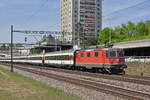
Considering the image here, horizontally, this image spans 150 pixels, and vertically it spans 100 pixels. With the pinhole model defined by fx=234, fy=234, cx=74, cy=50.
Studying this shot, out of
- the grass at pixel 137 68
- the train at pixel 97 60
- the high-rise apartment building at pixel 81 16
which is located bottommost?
the grass at pixel 137 68

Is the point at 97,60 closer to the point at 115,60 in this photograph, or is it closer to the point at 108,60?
the point at 108,60

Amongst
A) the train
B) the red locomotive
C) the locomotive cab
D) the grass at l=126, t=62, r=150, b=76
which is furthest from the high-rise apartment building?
the locomotive cab

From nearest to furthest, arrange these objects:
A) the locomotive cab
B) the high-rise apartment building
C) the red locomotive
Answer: the locomotive cab → the red locomotive → the high-rise apartment building

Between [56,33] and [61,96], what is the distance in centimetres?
4453

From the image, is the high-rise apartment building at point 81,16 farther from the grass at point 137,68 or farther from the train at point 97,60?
the train at point 97,60

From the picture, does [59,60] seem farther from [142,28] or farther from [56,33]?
[142,28]

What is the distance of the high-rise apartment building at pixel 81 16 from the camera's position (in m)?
122

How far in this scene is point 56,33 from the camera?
57031 mm

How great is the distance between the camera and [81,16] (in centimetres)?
13262

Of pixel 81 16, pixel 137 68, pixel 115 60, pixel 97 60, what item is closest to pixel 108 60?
pixel 115 60

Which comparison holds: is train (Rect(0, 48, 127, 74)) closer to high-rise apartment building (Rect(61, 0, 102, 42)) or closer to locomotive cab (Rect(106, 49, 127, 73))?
locomotive cab (Rect(106, 49, 127, 73))

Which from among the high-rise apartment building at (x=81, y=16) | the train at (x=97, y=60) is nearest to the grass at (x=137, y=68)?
the train at (x=97, y=60)

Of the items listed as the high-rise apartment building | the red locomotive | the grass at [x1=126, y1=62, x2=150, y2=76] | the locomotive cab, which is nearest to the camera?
the locomotive cab

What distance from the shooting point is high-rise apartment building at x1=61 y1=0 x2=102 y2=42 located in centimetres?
12231
